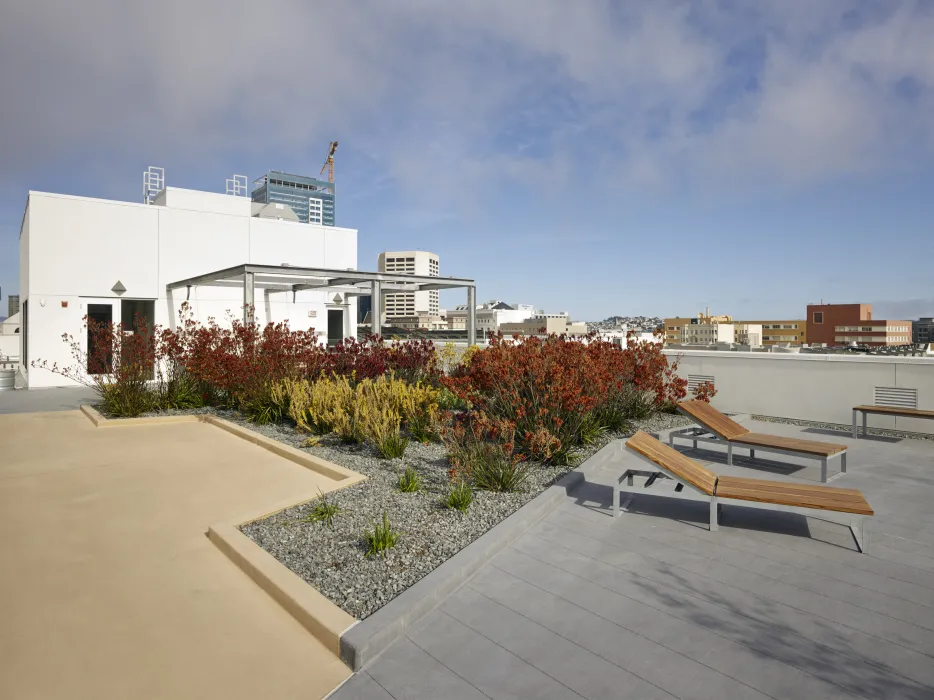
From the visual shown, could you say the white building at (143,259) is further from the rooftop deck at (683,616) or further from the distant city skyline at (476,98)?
the rooftop deck at (683,616)

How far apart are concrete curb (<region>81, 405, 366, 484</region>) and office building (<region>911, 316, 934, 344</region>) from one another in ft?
496

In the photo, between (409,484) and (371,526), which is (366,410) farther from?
(371,526)

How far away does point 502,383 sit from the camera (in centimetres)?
631

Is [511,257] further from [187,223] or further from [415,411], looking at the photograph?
[415,411]

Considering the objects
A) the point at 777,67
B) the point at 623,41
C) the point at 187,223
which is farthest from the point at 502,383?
the point at 187,223

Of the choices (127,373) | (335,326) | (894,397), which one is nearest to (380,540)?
(127,373)

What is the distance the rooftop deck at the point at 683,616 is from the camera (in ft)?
7.56

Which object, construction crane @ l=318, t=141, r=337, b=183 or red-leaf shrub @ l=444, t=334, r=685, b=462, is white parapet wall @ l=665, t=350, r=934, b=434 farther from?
construction crane @ l=318, t=141, r=337, b=183

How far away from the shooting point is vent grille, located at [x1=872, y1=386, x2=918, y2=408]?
7.62 m

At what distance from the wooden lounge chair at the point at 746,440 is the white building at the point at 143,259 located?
43.0 feet

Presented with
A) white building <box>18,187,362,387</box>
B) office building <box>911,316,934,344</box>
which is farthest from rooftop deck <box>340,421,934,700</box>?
office building <box>911,316,934,344</box>

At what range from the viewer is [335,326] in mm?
18969

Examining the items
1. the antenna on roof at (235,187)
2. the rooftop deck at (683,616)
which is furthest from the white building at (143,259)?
the rooftop deck at (683,616)

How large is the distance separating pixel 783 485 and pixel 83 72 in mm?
16458
